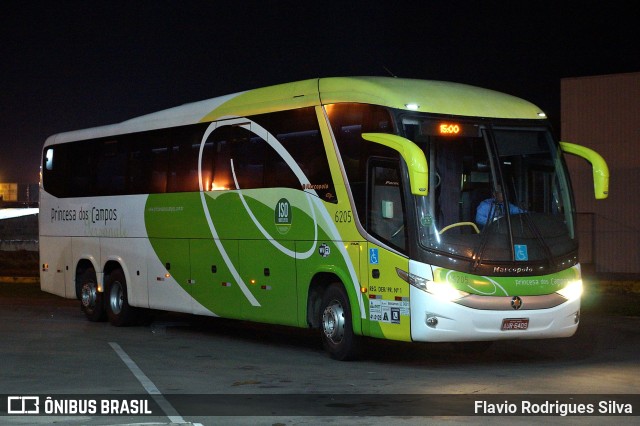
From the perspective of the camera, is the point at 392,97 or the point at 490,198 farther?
the point at 392,97

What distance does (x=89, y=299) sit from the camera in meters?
23.1

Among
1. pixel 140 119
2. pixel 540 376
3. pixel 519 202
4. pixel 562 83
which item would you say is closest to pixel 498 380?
pixel 540 376

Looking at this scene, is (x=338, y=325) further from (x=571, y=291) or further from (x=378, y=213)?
(x=571, y=291)

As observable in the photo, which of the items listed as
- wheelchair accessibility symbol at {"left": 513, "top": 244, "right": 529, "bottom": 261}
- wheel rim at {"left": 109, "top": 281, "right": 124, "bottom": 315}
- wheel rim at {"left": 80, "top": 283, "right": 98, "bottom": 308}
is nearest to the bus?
wheelchair accessibility symbol at {"left": 513, "top": 244, "right": 529, "bottom": 261}

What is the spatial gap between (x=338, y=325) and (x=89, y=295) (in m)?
8.43

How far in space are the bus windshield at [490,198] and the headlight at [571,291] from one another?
0.41 meters

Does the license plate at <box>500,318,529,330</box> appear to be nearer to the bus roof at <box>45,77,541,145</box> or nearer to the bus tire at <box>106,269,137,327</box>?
the bus roof at <box>45,77,541,145</box>

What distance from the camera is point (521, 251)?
49.3ft

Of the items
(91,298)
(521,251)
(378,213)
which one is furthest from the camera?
(91,298)

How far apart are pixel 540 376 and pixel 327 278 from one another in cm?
370

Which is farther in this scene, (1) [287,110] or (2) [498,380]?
(1) [287,110]

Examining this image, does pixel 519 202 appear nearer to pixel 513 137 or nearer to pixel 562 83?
pixel 513 137

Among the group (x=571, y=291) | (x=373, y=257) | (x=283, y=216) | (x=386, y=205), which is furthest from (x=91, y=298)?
(x=571, y=291)

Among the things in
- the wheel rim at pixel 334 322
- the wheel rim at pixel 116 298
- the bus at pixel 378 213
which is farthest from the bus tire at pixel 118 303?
the wheel rim at pixel 334 322
